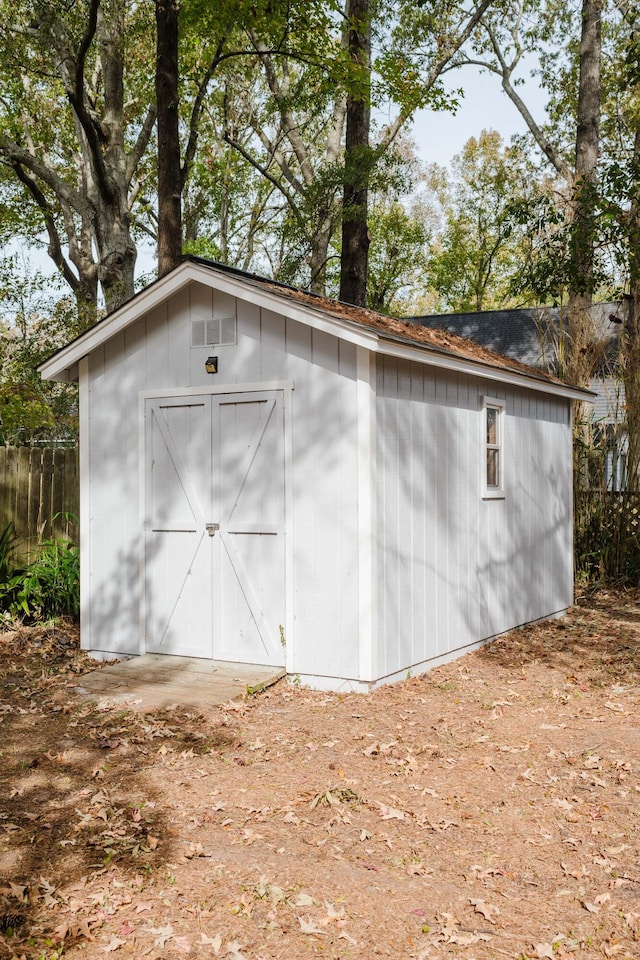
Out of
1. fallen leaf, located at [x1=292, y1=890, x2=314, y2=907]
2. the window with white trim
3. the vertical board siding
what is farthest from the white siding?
fallen leaf, located at [x1=292, y1=890, x2=314, y2=907]

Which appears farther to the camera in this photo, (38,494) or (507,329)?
(507,329)

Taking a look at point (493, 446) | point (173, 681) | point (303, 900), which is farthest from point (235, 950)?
point (493, 446)

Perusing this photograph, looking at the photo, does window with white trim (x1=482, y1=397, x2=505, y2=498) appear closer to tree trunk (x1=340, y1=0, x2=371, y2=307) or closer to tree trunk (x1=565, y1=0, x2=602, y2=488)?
tree trunk (x1=565, y1=0, x2=602, y2=488)

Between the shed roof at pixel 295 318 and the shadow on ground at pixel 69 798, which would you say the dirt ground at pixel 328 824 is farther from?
the shed roof at pixel 295 318

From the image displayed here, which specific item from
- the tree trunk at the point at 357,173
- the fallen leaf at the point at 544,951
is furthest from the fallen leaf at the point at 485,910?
the tree trunk at the point at 357,173

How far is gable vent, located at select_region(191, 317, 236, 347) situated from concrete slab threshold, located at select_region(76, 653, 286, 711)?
2688 millimetres

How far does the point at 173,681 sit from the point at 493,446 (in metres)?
3.99

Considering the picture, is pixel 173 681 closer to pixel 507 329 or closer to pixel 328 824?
pixel 328 824

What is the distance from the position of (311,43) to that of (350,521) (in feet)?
34.2


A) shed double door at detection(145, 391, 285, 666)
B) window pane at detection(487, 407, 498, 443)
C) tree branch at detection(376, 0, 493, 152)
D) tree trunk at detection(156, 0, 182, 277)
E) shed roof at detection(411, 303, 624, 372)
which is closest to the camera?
shed double door at detection(145, 391, 285, 666)

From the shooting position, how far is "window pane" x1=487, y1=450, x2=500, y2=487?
347 inches

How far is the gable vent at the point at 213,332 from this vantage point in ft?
23.8

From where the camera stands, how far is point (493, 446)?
8789 millimetres

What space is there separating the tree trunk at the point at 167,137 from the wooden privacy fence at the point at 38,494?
3045 millimetres
